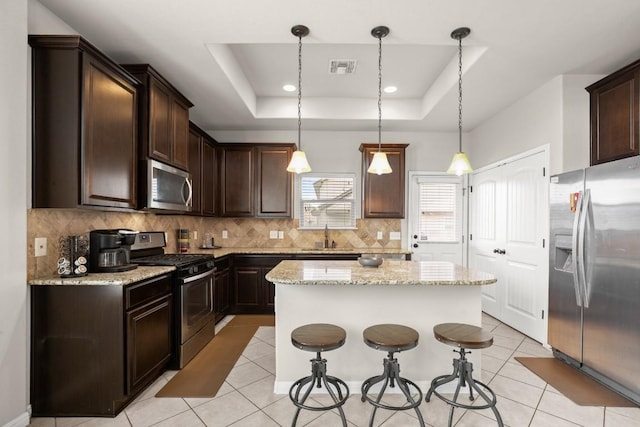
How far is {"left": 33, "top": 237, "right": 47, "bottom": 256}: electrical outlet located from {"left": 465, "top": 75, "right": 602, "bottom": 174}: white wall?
4.36 meters

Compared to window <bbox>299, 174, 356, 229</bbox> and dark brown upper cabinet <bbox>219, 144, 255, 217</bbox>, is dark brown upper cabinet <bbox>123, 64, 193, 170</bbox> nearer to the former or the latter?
dark brown upper cabinet <bbox>219, 144, 255, 217</bbox>

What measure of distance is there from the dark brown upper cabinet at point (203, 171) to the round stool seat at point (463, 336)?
9.71ft

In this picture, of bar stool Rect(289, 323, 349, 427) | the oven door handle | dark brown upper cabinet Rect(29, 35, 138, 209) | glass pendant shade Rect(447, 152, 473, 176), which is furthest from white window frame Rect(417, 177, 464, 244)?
dark brown upper cabinet Rect(29, 35, 138, 209)

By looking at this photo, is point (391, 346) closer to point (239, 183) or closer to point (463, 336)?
point (463, 336)

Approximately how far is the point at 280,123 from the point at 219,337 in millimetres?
2927

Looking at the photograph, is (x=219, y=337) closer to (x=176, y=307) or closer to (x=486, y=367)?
(x=176, y=307)

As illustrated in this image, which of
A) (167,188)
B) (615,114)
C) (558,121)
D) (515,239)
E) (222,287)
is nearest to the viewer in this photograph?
(615,114)

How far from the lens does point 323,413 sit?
82.3 inches

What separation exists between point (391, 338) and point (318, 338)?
45 centimetres

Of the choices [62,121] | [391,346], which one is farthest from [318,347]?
[62,121]

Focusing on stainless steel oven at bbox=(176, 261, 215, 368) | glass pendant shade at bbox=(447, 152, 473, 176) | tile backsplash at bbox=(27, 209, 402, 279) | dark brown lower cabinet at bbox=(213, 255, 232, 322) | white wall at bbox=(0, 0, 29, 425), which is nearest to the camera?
white wall at bbox=(0, 0, 29, 425)

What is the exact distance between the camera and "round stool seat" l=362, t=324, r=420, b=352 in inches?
73.1

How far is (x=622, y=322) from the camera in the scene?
2303mm

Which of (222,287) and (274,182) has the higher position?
(274,182)
